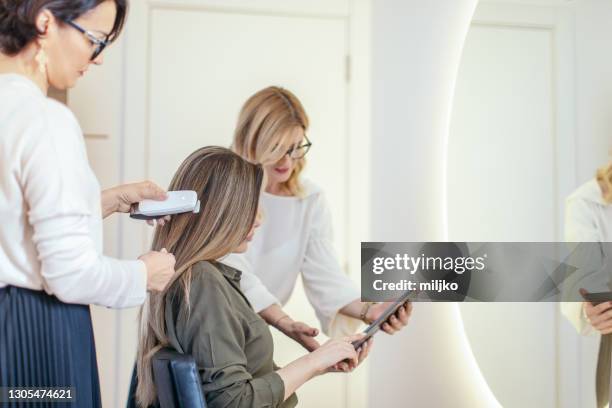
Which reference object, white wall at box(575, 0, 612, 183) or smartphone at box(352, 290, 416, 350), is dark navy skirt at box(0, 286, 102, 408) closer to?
smartphone at box(352, 290, 416, 350)

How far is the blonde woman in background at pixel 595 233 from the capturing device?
213 centimetres

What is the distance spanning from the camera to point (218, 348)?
58.8 inches

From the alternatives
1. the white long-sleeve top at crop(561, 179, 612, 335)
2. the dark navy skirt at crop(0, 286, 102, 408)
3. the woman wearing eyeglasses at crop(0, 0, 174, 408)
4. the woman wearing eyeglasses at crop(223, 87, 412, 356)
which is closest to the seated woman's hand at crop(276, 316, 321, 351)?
the woman wearing eyeglasses at crop(223, 87, 412, 356)

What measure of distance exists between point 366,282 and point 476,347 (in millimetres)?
432

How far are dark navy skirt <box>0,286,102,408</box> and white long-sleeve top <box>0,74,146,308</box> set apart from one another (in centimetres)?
5

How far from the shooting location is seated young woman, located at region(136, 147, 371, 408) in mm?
1497

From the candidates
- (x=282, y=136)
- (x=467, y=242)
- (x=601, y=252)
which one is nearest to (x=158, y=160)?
(x=282, y=136)

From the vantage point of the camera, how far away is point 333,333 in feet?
6.73

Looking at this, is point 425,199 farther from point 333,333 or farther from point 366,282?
point 333,333

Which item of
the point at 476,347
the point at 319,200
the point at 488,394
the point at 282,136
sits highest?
the point at 282,136

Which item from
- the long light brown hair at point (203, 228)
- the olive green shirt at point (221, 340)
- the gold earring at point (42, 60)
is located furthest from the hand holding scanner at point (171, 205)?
the gold earring at point (42, 60)

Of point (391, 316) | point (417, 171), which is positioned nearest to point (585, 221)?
point (417, 171)

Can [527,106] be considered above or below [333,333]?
above

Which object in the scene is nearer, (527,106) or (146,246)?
(146,246)
